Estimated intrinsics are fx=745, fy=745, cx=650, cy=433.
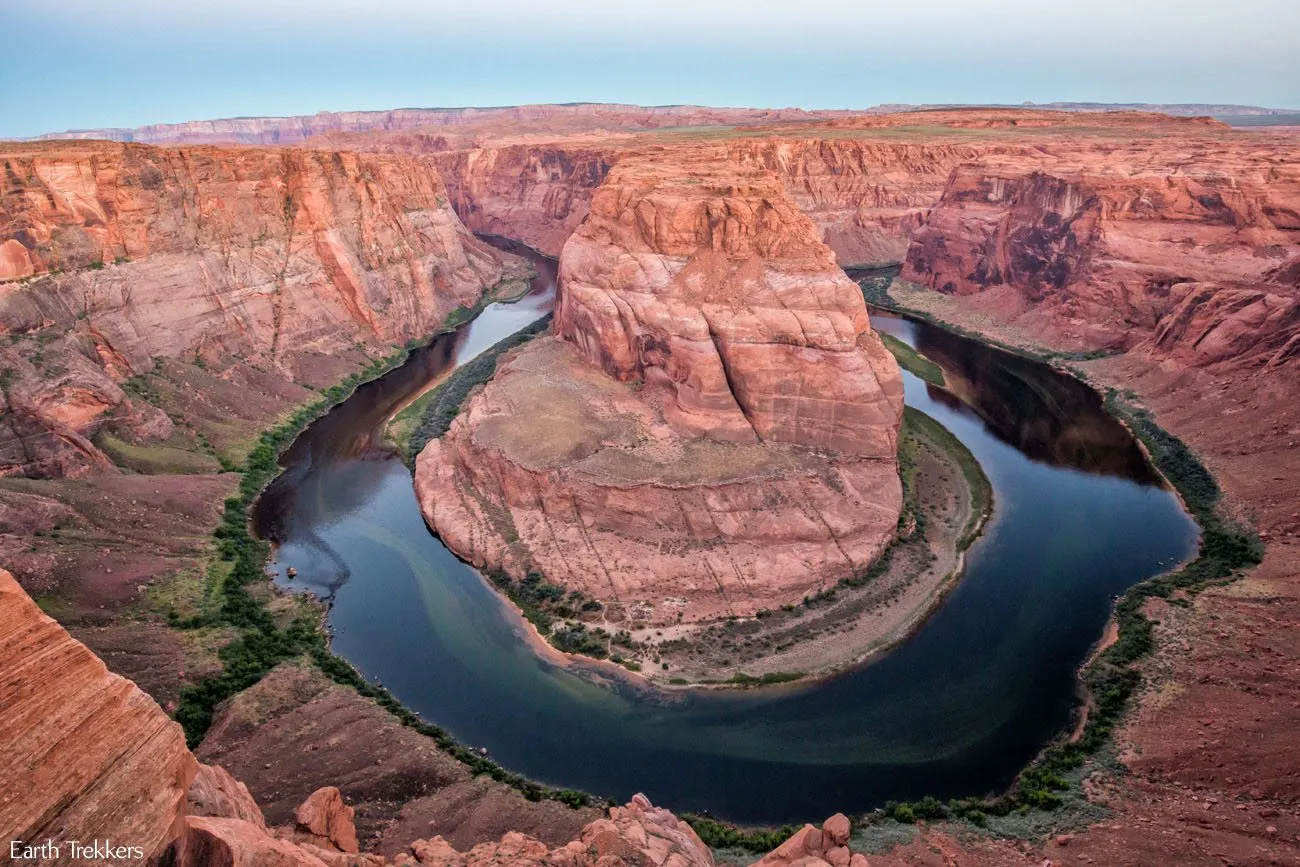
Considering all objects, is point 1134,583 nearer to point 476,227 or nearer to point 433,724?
point 433,724

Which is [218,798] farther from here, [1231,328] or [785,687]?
[1231,328]

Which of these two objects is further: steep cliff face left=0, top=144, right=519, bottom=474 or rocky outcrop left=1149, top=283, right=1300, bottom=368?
rocky outcrop left=1149, top=283, right=1300, bottom=368

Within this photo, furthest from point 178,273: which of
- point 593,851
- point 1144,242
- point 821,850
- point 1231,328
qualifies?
point 1144,242

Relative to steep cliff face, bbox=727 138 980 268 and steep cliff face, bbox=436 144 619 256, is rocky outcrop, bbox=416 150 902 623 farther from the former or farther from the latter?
steep cliff face, bbox=436 144 619 256

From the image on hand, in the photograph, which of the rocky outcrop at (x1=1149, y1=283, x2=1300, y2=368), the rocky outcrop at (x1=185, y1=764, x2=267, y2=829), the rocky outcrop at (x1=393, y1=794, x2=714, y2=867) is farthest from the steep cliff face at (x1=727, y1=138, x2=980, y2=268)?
the rocky outcrop at (x1=185, y1=764, x2=267, y2=829)

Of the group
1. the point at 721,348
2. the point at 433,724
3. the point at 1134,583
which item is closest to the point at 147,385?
the point at 433,724

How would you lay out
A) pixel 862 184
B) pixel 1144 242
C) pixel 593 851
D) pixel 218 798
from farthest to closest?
pixel 862 184, pixel 1144 242, pixel 593 851, pixel 218 798
